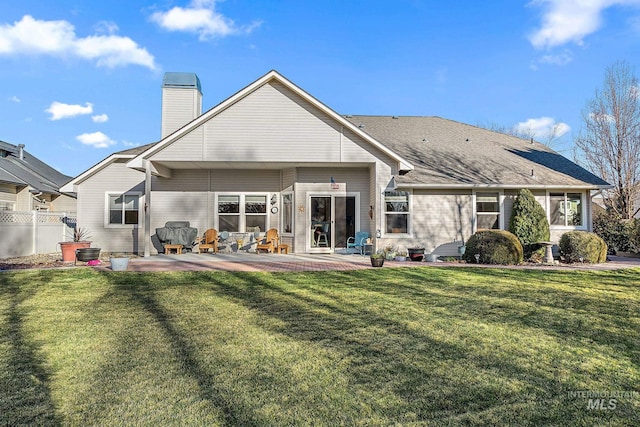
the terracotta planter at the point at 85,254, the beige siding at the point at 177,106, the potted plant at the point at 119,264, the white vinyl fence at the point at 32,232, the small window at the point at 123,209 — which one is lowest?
the potted plant at the point at 119,264

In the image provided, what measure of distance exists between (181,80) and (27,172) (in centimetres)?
1367

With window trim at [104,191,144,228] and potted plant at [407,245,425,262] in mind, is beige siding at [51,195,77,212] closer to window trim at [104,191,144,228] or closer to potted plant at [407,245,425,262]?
window trim at [104,191,144,228]

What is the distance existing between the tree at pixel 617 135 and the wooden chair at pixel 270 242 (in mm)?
16350

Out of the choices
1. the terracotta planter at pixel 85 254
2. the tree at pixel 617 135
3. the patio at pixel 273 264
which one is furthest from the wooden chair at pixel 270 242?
the tree at pixel 617 135

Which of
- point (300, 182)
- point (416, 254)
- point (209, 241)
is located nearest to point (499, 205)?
point (416, 254)

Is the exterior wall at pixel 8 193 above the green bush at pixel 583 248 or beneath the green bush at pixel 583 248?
above

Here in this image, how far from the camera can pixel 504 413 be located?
2832mm

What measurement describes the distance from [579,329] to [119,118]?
878 inches

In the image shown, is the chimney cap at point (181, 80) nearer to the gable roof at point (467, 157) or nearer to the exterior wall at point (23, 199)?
the gable roof at point (467, 157)

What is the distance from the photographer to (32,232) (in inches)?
568

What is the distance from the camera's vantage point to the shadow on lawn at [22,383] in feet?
9.12

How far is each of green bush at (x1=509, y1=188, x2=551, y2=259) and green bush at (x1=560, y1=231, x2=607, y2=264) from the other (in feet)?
2.51

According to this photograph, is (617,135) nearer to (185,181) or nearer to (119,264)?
(185,181)

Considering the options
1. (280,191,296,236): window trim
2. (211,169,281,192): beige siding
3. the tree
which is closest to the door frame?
(280,191,296,236): window trim
